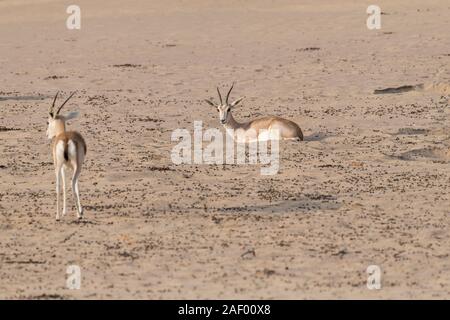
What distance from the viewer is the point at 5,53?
36.9 m

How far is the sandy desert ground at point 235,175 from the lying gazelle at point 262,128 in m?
0.30

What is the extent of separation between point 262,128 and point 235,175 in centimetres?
350

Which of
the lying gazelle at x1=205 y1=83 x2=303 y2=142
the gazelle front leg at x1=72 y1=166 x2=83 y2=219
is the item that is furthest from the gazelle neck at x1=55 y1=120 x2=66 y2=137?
the lying gazelle at x1=205 y1=83 x2=303 y2=142

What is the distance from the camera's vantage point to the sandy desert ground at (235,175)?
12734 millimetres

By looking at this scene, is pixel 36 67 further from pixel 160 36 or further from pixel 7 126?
pixel 7 126

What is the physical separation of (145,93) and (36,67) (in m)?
6.74

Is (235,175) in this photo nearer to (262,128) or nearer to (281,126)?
(281,126)

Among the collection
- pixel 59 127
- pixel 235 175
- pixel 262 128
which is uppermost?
pixel 59 127

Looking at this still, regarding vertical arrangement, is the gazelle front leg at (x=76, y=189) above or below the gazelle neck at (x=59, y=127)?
below

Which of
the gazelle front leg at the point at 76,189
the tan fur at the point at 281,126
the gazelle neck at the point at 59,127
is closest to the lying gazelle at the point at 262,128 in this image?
the tan fur at the point at 281,126

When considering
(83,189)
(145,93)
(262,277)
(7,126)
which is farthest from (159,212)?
(145,93)

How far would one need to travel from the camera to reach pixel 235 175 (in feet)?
60.8

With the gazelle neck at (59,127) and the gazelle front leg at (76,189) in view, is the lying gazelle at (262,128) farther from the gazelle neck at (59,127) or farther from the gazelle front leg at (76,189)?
the gazelle front leg at (76,189)

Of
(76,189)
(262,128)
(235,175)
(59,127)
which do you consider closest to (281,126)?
(262,128)
